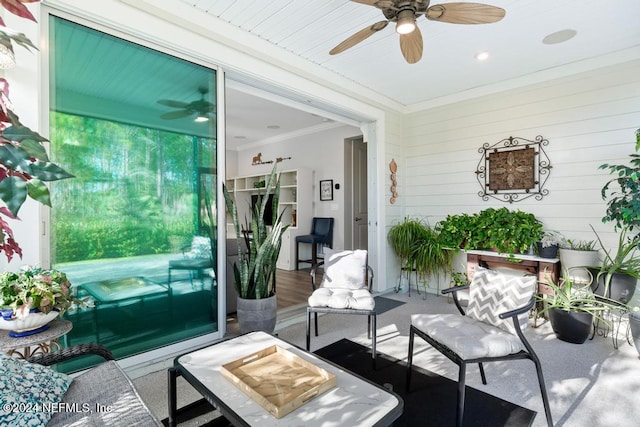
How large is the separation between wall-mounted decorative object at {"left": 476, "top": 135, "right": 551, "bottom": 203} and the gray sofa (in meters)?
4.18

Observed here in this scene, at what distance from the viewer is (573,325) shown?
9.21 feet

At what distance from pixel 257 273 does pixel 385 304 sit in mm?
1981

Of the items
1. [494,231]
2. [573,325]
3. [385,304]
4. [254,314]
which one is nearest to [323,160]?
[385,304]

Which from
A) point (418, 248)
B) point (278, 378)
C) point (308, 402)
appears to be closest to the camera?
point (308, 402)

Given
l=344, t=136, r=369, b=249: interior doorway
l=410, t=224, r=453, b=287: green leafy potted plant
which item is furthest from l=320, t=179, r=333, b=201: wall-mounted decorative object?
l=410, t=224, r=453, b=287: green leafy potted plant

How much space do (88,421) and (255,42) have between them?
9.78 ft

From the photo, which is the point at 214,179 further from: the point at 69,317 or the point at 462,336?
the point at 462,336

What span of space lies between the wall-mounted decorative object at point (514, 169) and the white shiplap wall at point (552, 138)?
64mm

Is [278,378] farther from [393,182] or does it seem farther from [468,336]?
[393,182]

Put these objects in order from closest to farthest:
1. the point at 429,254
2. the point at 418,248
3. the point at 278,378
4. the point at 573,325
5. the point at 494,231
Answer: the point at 278,378, the point at 573,325, the point at 494,231, the point at 429,254, the point at 418,248

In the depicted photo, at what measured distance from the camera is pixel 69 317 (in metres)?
2.11

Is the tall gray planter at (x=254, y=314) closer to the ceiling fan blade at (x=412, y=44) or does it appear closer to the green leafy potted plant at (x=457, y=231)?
the ceiling fan blade at (x=412, y=44)

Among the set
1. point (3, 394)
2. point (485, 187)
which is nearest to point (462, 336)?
point (3, 394)

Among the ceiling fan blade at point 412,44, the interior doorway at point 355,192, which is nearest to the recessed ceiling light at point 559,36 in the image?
the ceiling fan blade at point 412,44
